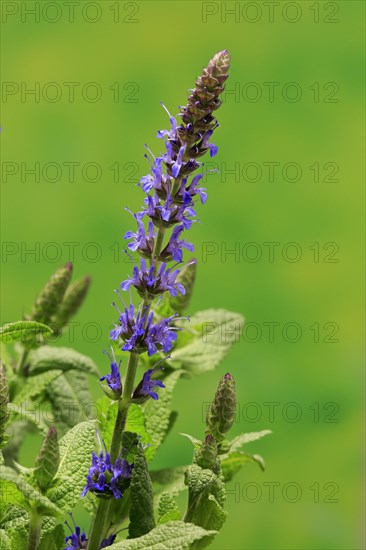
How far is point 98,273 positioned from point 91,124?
1.72 ft

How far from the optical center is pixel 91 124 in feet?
7.78

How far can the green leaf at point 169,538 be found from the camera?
0.52 m

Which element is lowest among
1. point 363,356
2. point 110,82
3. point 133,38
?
point 363,356

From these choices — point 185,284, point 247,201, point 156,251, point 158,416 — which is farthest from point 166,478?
point 247,201

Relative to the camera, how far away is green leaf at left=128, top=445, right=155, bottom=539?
0.60 metres

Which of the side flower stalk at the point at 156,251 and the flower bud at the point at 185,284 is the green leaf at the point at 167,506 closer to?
the side flower stalk at the point at 156,251

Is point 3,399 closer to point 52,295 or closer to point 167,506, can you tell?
point 167,506

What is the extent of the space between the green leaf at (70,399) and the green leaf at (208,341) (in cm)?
9

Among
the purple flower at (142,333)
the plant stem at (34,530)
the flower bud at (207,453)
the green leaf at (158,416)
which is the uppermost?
the green leaf at (158,416)

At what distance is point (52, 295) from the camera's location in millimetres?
831

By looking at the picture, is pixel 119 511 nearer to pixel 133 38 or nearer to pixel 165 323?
pixel 165 323

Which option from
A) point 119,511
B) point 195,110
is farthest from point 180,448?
point 195,110

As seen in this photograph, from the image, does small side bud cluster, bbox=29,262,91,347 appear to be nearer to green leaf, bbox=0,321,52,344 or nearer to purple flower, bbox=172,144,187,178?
green leaf, bbox=0,321,52,344

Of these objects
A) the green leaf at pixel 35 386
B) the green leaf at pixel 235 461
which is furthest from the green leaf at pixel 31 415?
the green leaf at pixel 235 461
